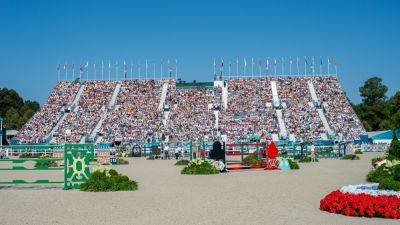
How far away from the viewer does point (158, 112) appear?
80188 mm

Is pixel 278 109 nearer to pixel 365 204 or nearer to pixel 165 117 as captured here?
pixel 165 117

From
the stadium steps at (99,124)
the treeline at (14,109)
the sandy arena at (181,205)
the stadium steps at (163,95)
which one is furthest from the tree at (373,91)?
the sandy arena at (181,205)

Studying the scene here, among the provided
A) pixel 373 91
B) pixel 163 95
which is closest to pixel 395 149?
pixel 163 95

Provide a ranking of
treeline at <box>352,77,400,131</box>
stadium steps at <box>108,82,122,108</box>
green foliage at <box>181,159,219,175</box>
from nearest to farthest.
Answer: green foliage at <box>181,159,219,175</box>, stadium steps at <box>108,82,122,108</box>, treeline at <box>352,77,400,131</box>

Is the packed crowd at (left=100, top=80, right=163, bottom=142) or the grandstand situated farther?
the packed crowd at (left=100, top=80, right=163, bottom=142)

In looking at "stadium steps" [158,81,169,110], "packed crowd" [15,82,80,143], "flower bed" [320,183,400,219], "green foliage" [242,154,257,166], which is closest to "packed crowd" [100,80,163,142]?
"stadium steps" [158,81,169,110]

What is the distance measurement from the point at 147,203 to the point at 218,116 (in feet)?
204

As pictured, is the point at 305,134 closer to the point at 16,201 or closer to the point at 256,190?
the point at 256,190

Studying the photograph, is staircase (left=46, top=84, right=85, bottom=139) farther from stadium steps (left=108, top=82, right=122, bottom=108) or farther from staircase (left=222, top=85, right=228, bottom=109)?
staircase (left=222, top=85, right=228, bottom=109)

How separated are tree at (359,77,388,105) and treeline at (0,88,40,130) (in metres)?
70.1

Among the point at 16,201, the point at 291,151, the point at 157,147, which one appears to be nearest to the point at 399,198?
the point at 16,201

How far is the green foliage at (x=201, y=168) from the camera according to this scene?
95.8 ft

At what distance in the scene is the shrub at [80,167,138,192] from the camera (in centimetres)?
1984

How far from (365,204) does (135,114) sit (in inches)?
2707
